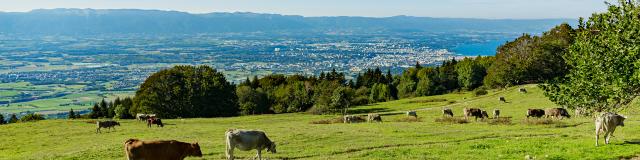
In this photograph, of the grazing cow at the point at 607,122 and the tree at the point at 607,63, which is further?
the grazing cow at the point at 607,122

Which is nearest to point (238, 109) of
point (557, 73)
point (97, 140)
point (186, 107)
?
point (186, 107)

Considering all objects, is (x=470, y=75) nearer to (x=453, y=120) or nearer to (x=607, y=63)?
(x=453, y=120)

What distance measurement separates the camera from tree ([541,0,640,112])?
22797 mm

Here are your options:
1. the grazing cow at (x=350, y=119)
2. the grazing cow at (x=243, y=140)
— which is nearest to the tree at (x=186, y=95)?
the grazing cow at (x=350, y=119)

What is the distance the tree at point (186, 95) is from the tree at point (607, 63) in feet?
220

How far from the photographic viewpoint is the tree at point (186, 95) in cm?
8588

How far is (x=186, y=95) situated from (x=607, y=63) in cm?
7188

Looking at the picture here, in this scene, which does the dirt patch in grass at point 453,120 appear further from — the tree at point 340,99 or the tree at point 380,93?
the tree at point 380,93

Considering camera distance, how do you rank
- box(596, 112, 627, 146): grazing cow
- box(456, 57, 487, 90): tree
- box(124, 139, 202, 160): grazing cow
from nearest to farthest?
box(124, 139, 202, 160): grazing cow → box(596, 112, 627, 146): grazing cow → box(456, 57, 487, 90): tree

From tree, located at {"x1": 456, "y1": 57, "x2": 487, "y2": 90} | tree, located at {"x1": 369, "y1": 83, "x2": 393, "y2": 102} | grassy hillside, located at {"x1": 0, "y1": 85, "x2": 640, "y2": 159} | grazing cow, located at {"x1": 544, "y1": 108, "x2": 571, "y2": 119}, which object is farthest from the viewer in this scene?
tree, located at {"x1": 369, "y1": 83, "x2": 393, "y2": 102}

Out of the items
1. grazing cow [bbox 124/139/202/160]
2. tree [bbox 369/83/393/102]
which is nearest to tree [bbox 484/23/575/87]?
tree [bbox 369/83/393/102]

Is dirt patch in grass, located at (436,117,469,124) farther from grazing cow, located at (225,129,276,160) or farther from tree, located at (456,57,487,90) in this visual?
tree, located at (456,57,487,90)

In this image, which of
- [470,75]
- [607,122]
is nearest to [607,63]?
[607,122]

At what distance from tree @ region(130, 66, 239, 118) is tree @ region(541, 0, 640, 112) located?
220 feet
